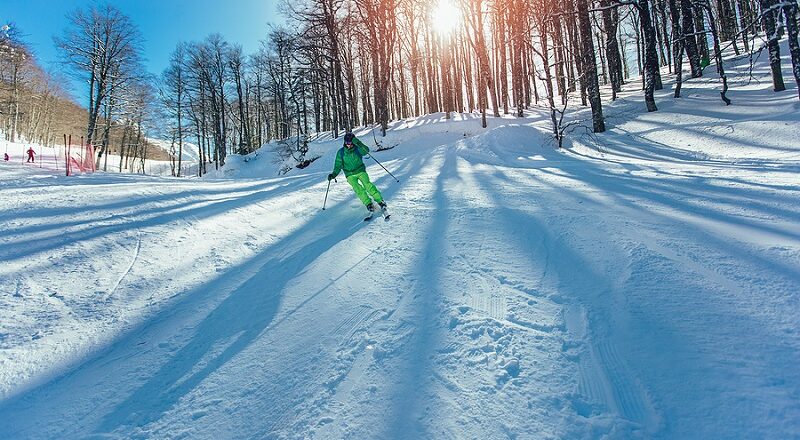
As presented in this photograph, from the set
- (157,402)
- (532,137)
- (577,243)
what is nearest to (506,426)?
(157,402)

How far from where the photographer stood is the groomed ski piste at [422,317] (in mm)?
2150

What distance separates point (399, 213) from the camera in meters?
6.88

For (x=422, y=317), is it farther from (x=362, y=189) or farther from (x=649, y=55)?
(x=649, y=55)

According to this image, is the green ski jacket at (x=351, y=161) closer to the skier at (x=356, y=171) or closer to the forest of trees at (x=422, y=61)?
the skier at (x=356, y=171)

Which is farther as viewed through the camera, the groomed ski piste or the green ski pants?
the green ski pants

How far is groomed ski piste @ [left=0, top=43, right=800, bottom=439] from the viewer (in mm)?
2150

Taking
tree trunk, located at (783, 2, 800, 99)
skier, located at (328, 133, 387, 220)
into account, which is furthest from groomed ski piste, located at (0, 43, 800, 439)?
tree trunk, located at (783, 2, 800, 99)

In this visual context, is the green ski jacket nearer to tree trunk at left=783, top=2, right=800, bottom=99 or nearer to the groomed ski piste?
the groomed ski piste

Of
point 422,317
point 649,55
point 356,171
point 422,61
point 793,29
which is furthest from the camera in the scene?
point 422,61

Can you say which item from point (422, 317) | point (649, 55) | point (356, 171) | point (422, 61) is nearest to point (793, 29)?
point (649, 55)

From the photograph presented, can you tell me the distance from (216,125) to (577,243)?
128 ft

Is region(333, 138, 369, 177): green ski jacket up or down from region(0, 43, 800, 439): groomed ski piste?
up

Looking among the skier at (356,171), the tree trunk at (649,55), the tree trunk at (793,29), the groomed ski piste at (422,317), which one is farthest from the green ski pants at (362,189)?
the tree trunk at (649,55)

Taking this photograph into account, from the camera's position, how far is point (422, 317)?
10.5 ft
